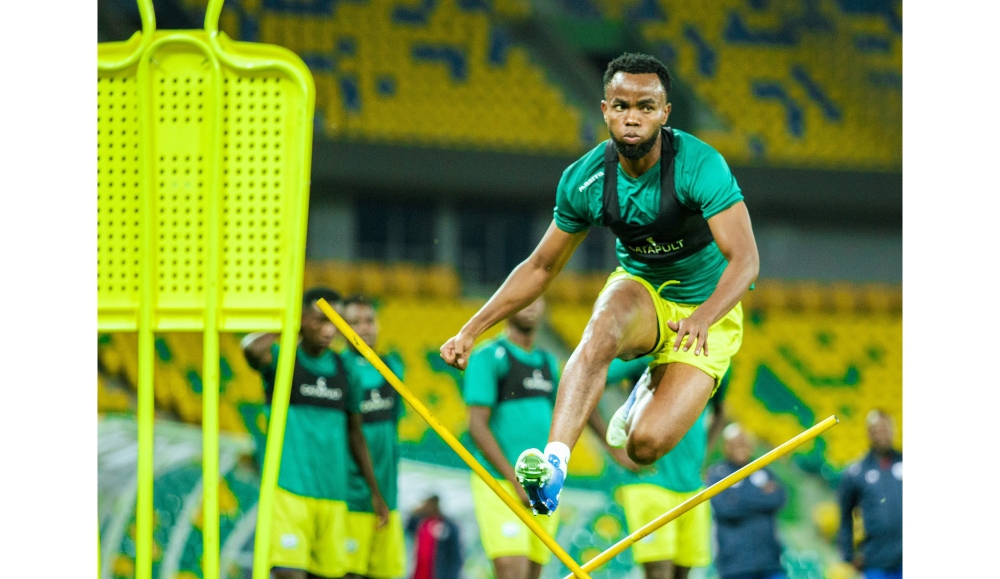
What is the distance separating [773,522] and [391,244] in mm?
3296

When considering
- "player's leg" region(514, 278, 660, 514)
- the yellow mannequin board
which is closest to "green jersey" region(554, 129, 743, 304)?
"player's leg" region(514, 278, 660, 514)

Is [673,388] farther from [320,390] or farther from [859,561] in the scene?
[859,561]

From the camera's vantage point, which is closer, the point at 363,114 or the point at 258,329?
the point at 258,329

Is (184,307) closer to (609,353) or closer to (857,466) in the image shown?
(609,353)

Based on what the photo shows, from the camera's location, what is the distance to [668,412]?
12.2 ft

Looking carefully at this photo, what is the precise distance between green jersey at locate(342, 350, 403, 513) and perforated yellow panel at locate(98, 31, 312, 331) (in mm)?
1322

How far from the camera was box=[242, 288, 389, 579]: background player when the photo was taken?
16.3ft

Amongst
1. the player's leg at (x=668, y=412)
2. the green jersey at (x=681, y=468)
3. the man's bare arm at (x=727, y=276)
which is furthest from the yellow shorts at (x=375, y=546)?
the man's bare arm at (x=727, y=276)

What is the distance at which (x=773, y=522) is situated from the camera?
18.3 feet

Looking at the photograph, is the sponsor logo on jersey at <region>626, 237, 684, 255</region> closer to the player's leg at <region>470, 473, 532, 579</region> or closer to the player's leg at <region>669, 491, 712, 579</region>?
the player's leg at <region>470, 473, 532, 579</region>

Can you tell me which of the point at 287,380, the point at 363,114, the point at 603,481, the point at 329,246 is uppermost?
the point at 363,114

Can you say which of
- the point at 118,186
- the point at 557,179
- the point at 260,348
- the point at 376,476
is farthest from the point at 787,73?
the point at 118,186

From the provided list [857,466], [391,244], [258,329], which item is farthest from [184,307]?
[391,244]

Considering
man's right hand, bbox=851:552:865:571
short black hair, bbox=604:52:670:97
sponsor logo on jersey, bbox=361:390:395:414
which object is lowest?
man's right hand, bbox=851:552:865:571
